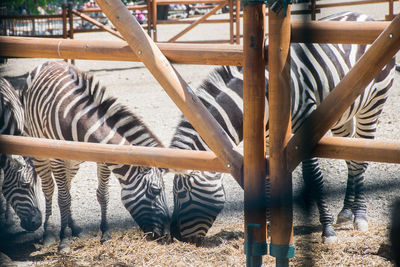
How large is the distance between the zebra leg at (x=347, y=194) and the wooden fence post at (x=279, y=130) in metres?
1.78

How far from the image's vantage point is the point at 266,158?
2.15 meters

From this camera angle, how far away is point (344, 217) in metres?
3.75

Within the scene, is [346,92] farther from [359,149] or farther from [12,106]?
[12,106]

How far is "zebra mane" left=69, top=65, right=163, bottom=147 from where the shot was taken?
11.0ft

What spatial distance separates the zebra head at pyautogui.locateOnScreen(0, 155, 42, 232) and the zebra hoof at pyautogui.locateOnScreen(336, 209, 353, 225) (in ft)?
7.71

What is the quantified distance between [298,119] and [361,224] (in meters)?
0.95

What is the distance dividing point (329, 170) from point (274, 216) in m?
2.68

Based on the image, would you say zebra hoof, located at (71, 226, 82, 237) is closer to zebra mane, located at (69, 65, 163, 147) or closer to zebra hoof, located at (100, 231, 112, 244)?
zebra hoof, located at (100, 231, 112, 244)

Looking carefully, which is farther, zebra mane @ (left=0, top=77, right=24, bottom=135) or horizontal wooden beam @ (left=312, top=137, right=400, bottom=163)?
zebra mane @ (left=0, top=77, right=24, bottom=135)

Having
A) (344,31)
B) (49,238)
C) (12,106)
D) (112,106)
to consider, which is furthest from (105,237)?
(344,31)

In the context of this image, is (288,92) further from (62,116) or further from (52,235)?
(52,235)

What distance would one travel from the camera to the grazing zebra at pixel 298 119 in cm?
314

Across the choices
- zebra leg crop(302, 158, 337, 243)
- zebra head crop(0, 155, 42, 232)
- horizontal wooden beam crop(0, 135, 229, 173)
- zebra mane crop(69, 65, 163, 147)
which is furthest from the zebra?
zebra leg crop(302, 158, 337, 243)

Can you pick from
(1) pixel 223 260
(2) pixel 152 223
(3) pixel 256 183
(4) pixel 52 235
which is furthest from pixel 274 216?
(4) pixel 52 235
